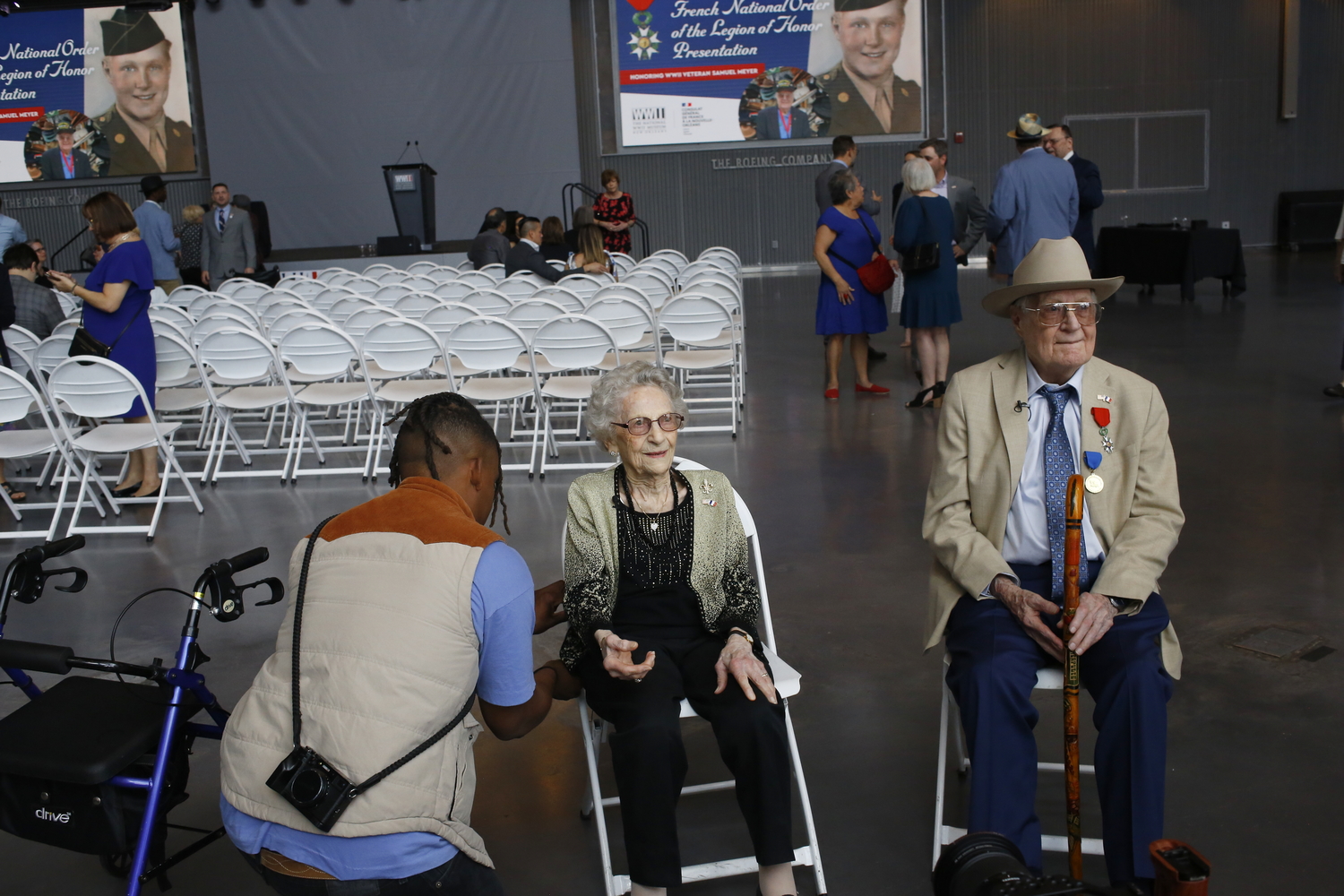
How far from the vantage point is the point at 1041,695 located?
316 cm

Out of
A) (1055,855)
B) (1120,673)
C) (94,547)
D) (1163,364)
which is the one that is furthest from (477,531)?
(1163,364)

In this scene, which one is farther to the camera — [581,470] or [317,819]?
[581,470]

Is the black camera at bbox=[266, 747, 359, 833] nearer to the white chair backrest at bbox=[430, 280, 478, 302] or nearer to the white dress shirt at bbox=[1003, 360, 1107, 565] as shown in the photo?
the white dress shirt at bbox=[1003, 360, 1107, 565]

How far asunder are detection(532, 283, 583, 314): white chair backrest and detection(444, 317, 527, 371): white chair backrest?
104cm

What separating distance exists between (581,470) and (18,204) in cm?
1544

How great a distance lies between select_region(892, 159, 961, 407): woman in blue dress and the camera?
6785 mm

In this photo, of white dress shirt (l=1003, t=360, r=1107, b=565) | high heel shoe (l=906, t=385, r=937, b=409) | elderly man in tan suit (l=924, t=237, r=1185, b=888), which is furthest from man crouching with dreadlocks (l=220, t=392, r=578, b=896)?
high heel shoe (l=906, t=385, r=937, b=409)

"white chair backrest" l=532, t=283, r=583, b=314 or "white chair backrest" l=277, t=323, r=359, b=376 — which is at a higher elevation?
"white chair backrest" l=532, t=283, r=583, b=314

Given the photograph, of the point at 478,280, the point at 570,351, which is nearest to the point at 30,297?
the point at 478,280

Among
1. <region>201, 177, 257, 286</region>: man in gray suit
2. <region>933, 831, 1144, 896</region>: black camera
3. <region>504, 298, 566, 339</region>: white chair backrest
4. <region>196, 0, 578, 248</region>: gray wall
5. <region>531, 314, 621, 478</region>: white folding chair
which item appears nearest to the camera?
<region>933, 831, 1144, 896</region>: black camera

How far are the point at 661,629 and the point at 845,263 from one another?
519 cm

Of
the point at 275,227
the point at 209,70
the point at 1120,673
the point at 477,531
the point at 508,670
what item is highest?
the point at 209,70

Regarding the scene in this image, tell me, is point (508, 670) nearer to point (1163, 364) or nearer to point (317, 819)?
point (317, 819)

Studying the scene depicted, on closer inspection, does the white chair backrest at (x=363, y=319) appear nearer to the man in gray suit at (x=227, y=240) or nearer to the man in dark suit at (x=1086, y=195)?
the man in dark suit at (x=1086, y=195)
